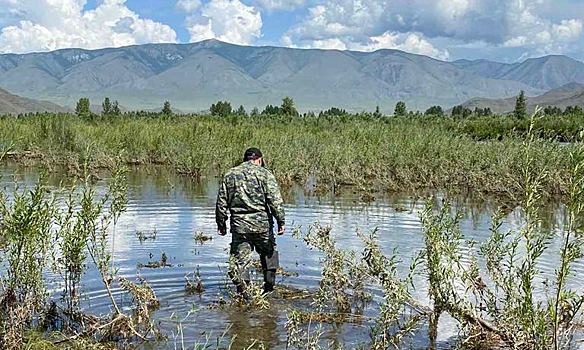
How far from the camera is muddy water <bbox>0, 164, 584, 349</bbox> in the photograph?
7910 millimetres

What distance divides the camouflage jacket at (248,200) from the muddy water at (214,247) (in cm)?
96

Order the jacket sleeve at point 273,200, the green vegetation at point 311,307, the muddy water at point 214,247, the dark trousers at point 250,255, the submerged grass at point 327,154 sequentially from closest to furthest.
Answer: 1. the green vegetation at point 311,307
2. the muddy water at point 214,247
3. the dark trousers at point 250,255
4. the jacket sleeve at point 273,200
5. the submerged grass at point 327,154

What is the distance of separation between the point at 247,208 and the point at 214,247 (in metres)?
3.32

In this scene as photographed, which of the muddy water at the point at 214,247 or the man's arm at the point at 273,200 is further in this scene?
the man's arm at the point at 273,200

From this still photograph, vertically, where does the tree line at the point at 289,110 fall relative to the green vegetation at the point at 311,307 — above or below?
above

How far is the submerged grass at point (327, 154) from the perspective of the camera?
19.2 meters

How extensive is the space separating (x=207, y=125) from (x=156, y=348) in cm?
2367

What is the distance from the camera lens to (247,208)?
8812mm

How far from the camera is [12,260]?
7.12m

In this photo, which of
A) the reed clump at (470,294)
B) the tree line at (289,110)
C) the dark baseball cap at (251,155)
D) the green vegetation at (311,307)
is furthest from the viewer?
the tree line at (289,110)

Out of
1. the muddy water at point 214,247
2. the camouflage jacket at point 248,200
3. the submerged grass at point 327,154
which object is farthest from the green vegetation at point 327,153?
the camouflage jacket at point 248,200

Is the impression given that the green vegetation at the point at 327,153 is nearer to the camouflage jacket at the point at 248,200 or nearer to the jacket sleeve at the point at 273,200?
the camouflage jacket at the point at 248,200

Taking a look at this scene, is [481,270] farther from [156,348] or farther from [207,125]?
[207,125]

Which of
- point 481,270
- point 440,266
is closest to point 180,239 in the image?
point 481,270
